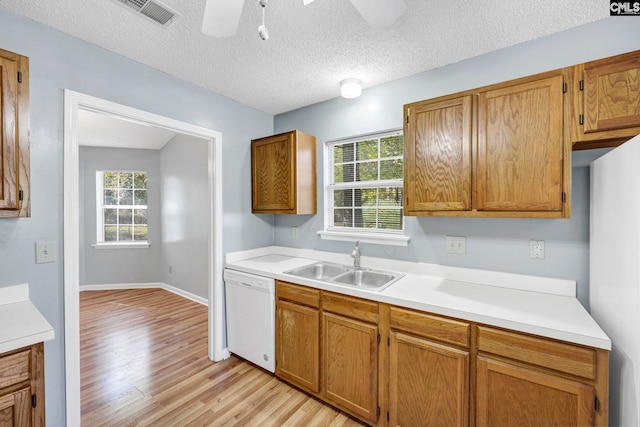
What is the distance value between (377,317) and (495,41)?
77.2 inches

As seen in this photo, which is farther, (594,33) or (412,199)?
(412,199)

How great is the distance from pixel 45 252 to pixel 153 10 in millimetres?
1547

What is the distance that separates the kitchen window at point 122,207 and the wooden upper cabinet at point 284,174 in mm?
3317

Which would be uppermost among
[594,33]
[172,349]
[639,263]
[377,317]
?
[594,33]

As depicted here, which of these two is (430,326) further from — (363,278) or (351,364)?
(363,278)

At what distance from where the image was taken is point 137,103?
207 cm

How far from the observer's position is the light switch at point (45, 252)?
1.63 meters

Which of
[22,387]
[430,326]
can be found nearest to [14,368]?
[22,387]

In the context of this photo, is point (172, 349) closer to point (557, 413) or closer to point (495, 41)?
point (557, 413)

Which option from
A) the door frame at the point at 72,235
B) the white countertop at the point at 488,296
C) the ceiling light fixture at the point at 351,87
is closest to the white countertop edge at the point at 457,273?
the white countertop at the point at 488,296

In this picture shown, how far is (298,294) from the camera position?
2121 mm

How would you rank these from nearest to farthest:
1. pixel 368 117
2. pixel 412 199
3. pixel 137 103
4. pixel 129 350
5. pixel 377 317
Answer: pixel 377 317, pixel 412 199, pixel 137 103, pixel 368 117, pixel 129 350

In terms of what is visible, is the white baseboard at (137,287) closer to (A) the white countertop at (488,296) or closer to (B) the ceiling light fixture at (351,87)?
(A) the white countertop at (488,296)

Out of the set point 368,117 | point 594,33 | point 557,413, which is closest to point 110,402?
point 557,413
